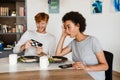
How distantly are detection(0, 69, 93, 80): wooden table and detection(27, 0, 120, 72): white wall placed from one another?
2.60 metres

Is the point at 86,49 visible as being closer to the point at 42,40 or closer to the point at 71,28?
the point at 71,28

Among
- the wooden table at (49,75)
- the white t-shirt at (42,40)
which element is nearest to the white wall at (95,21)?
the white t-shirt at (42,40)

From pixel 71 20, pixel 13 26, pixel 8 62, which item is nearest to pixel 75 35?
pixel 71 20

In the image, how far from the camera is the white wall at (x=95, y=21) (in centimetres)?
423

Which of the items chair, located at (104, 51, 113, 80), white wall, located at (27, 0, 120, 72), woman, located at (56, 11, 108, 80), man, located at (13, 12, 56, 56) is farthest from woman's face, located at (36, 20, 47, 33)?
white wall, located at (27, 0, 120, 72)

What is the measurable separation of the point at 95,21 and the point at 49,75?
293cm

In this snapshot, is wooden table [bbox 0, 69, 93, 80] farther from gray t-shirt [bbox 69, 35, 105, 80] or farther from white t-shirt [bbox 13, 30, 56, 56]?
white t-shirt [bbox 13, 30, 56, 56]

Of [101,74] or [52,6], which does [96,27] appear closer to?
[52,6]

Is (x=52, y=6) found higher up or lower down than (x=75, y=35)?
higher up

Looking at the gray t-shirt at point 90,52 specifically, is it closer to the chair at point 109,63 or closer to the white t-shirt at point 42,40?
the chair at point 109,63

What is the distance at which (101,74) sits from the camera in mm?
2068

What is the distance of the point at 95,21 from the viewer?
4441 mm

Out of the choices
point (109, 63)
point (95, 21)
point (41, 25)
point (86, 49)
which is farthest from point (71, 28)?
point (95, 21)

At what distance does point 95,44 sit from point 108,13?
2424mm
